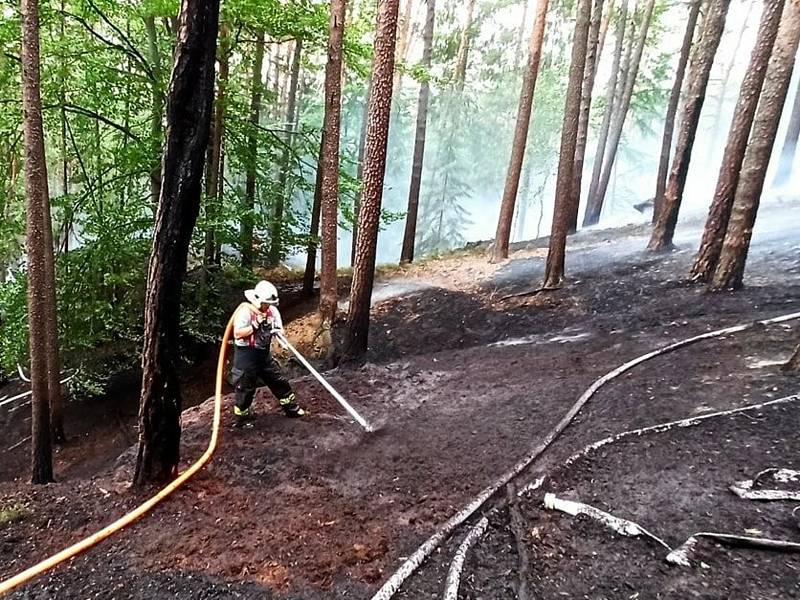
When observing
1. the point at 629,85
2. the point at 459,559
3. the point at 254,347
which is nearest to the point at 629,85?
the point at 629,85

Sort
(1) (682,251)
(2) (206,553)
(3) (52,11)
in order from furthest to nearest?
(1) (682,251) < (3) (52,11) < (2) (206,553)

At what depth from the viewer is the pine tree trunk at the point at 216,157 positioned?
973 centimetres

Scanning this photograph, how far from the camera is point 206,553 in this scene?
3848 mm

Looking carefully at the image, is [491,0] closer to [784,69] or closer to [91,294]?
[784,69]

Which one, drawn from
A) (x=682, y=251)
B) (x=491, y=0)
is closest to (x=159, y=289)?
(x=682, y=251)

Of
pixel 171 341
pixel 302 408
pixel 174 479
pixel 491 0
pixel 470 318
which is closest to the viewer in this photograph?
pixel 171 341

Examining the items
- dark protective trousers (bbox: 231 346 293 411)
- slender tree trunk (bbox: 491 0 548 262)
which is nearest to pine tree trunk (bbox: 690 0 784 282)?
slender tree trunk (bbox: 491 0 548 262)

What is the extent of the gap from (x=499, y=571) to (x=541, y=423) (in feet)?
9.17

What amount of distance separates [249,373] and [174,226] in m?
2.69

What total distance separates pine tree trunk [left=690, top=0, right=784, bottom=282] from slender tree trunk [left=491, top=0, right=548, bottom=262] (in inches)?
192

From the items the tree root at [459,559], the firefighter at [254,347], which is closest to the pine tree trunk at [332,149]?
the firefighter at [254,347]

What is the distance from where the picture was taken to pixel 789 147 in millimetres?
21828

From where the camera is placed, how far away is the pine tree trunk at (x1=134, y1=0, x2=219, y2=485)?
3832 mm

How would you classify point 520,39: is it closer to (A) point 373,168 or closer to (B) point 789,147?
(B) point 789,147
